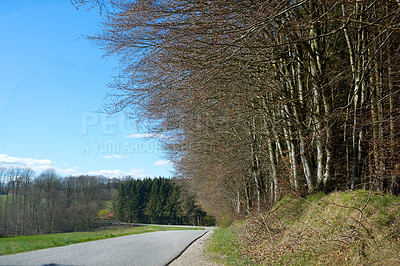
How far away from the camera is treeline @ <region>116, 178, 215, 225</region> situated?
241ft

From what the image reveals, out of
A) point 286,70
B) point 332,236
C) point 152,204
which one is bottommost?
point 152,204

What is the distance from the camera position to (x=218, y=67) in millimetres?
8102

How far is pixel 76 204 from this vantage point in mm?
67125

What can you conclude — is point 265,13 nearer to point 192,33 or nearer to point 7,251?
point 192,33

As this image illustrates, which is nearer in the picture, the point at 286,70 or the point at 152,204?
the point at 286,70

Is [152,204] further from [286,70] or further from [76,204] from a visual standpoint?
[286,70]

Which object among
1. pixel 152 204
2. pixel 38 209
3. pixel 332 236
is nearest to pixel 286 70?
pixel 332 236

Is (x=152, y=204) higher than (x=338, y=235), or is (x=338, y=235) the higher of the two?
(x=338, y=235)

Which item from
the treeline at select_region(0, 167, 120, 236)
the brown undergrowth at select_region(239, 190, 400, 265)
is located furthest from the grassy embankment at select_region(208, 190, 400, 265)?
the treeline at select_region(0, 167, 120, 236)

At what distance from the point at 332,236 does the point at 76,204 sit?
226 ft

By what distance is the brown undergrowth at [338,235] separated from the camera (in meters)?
5.86

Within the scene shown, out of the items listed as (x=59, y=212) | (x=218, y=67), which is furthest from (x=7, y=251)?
(x=59, y=212)

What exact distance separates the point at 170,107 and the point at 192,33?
11.1 feet

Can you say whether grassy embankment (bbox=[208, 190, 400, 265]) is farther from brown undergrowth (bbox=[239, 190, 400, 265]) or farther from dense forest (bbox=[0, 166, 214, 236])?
dense forest (bbox=[0, 166, 214, 236])
